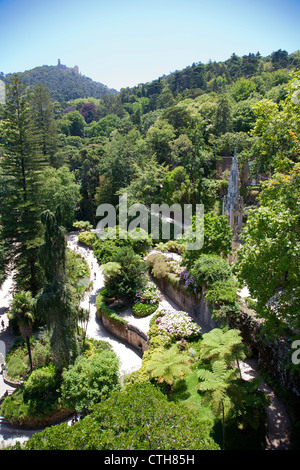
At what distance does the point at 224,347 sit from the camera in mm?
9492

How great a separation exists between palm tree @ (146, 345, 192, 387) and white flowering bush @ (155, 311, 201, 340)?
1.99 metres

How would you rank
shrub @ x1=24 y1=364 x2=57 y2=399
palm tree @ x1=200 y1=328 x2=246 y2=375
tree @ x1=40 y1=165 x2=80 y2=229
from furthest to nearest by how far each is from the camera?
tree @ x1=40 y1=165 x2=80 y2=229
shrub @ x1=24 y1=364 x2=57 y2=399
palm tree @ x1=200 y1=328 x2=246 y2=375

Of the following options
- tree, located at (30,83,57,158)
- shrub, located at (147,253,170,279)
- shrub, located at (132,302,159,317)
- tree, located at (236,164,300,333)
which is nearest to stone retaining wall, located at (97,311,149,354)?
shrub, located at (132,302,159,317)

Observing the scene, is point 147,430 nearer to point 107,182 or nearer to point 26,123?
point 26,123

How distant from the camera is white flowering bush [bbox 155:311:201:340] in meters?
13.3

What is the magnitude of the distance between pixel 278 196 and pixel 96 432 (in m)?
8.48

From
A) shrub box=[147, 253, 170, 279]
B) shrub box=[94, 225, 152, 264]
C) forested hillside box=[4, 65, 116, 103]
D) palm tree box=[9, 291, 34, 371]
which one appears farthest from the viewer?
forested hillside box=[4, 65, 116, 103]

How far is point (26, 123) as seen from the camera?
18.4m

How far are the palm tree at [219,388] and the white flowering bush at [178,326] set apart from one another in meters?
4.36

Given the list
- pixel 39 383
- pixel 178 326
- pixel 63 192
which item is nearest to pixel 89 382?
pixel 39 383

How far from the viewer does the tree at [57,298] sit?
11.1 metres

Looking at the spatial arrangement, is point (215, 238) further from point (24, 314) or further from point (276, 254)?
point (24, 314)

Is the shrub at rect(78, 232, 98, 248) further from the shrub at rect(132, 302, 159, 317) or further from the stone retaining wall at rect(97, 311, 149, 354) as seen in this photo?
the shrub at rect(132, 302, 159, 317)

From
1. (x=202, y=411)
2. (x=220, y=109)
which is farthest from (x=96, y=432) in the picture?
(x=220, y=109)
